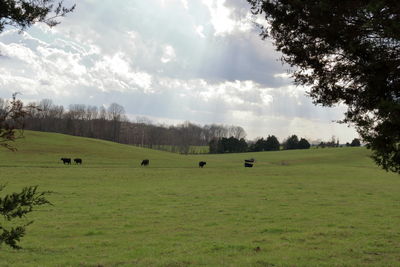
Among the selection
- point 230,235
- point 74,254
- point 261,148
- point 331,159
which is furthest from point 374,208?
point 261,148

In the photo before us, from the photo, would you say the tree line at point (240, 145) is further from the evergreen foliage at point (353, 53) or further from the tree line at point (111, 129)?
the evergreen foliage at point (353, 53)

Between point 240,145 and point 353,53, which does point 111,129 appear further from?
point 353,53

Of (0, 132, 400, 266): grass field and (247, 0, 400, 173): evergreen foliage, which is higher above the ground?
(247, 0, 400, 173): evergreen foliage

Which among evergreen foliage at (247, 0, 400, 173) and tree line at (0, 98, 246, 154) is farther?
tree line at (0, 98, 246, 154)

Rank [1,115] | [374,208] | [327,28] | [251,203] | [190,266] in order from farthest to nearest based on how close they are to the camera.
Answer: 1. [251,203]
2. [374,208]
3. [190,266]
4. [327,28]
5. [1,115]

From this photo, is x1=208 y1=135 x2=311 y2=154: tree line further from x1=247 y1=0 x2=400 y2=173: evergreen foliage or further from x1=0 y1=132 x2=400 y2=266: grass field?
x1=247 y1=0 x2=400 y2=173: evergreen foliage

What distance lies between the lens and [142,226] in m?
12.5

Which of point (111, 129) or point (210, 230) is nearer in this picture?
point (210, 230)

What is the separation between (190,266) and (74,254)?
3234 mm

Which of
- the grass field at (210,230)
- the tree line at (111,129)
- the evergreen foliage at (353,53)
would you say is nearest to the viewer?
the evergreen foliage at (353,53)

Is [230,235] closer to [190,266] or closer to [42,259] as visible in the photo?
[190,266]

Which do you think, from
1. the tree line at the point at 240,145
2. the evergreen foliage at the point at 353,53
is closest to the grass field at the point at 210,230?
the evergreen foliage at the point at 353,53

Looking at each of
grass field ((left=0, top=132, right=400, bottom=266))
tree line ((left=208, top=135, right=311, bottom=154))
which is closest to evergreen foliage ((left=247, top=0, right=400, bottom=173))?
grass field ((left=0, top=132, right=400, bottom=266))

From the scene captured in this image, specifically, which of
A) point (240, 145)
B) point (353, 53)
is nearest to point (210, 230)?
point (353, 53)
